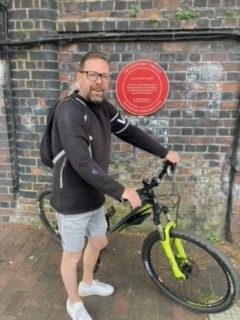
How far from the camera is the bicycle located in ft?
8.68

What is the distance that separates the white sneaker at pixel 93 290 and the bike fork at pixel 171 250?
624 millimetres

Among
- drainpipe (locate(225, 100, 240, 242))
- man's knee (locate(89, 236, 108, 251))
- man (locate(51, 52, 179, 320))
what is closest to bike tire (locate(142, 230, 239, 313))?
man's knee (locate(89, 236, 108, 251))

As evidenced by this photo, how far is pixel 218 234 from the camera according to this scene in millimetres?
3828

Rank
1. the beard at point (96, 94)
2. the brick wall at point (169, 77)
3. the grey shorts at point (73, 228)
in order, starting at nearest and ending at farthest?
the beard at point (96, 94), the grey shorts at point (73, 228), the brick wall at point (169, 77)

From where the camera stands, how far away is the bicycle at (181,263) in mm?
2645

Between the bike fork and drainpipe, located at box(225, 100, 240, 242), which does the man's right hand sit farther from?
drainpipe, located at box(225, 100, 240, 242)

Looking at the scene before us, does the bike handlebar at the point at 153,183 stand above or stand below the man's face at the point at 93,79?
below

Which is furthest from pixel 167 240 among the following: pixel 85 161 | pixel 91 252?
pixel 85 161

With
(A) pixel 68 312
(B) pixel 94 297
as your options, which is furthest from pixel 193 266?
(A) pixel 68 312

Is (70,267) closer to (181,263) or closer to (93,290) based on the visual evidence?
(93,290)

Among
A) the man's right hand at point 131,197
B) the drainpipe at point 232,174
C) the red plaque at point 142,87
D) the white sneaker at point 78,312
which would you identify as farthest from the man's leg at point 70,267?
the drainpipe at point 232,174

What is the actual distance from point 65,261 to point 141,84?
188 cm

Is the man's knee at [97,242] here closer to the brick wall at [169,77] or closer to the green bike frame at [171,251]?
the green bike frame at [171,251]

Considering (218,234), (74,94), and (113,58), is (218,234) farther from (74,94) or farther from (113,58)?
(74,94)
